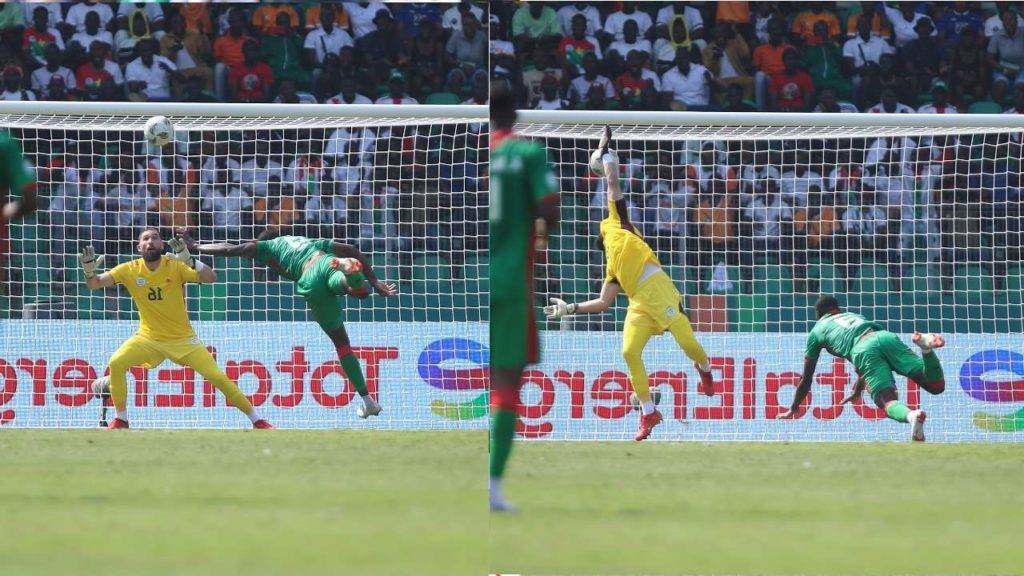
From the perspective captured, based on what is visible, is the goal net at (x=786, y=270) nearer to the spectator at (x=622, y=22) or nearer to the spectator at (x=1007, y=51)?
the spectator at (x=1007, y=51)

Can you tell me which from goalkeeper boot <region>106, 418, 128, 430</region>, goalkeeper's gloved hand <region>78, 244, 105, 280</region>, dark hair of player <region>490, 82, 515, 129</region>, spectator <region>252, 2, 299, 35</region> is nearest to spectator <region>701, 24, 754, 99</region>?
spectator <region>252, 2, 299, 35</region>

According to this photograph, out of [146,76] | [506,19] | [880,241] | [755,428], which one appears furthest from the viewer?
[506,19]

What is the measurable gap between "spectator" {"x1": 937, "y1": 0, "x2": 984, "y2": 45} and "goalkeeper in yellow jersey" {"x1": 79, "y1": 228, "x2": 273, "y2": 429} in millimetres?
9004

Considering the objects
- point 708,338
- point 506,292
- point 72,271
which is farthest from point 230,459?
point 72,271

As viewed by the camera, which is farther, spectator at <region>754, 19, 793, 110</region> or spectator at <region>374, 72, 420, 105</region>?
spectator at <region>754, 19, 793, 110</region>

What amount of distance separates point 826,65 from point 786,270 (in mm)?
3839

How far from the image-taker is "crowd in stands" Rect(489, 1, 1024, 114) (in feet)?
46.4

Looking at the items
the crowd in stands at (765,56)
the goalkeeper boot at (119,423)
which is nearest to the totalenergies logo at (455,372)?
the goalkeeper boot at (119,423)

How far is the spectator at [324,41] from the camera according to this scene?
1427 centimetres

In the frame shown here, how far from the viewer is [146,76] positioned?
13.9 metres

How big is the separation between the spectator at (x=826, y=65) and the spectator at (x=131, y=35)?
7044 millimetres

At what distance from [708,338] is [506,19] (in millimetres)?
6296

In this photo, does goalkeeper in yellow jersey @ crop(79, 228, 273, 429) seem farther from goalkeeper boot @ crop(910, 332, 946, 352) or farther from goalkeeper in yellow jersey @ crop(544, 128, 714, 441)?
goalkeeper boot @ crop(910, 332, 946, 352)

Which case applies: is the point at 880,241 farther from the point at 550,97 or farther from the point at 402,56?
the point at 402,56
